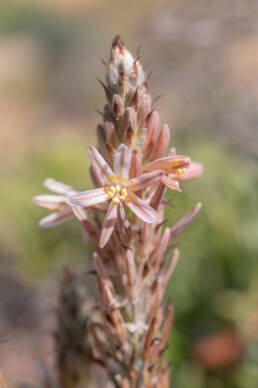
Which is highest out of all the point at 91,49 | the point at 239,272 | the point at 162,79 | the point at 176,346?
the point at 91,49

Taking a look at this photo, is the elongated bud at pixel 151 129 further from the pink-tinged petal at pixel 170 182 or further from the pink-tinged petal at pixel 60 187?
the pink-tinged petal at pixel 60 187

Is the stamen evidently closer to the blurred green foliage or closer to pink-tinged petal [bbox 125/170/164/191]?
pink-tinged petal [bbox 125/170/164/191]

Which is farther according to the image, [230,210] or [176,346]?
[230,210]

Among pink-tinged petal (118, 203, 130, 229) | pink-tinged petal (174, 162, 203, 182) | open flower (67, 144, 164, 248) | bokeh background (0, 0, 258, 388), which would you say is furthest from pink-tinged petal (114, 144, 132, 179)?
bokeh background (0, 0, 258, 388)

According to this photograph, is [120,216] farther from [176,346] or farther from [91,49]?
[91,49]

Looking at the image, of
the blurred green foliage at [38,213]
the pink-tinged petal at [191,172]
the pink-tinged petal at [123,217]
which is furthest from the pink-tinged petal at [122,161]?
the blurred green foliage at [38,213]

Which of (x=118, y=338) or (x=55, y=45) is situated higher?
(x=55, y=45)

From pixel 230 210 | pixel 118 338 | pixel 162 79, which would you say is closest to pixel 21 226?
pixel 230 210

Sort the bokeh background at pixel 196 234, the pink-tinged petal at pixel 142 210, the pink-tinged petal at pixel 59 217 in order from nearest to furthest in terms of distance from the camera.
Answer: the pink-tinged petal at pixel 142 210 → the pink-tinged petal at pixel 59 217 → the bokeh background at pixel 196 234
